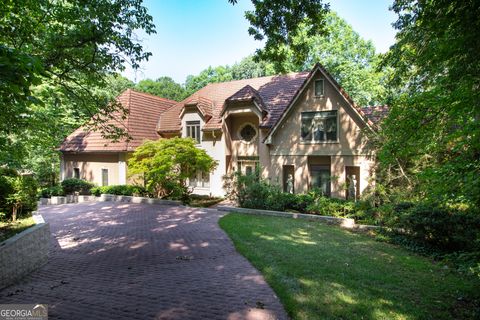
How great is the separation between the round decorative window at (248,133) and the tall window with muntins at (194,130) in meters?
3.51

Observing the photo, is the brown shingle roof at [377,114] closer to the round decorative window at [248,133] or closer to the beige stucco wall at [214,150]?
the round decorative window at [248,133]

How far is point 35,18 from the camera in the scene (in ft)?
29.0

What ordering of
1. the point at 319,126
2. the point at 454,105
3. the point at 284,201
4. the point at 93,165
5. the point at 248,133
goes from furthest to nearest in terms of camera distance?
the point at 93,165
the point at 248,133
the point at 319,126
the point at 284,201
the point at 454,105

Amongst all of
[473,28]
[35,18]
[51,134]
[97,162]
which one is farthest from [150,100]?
[473,28]

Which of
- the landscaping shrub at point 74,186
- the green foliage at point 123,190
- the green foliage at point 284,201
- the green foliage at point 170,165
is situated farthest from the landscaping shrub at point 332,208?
the landscaping shrub at point 74,186

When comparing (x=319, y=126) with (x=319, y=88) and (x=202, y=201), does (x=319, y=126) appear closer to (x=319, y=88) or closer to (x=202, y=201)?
(x=319, y=88)

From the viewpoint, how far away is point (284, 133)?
19.6 m

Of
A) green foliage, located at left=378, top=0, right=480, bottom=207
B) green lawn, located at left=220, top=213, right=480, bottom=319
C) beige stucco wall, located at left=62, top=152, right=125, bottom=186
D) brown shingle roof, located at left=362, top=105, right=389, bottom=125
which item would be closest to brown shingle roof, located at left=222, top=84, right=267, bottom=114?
brown shingle roof, located at left=362, top=105, right=389, bottom=125

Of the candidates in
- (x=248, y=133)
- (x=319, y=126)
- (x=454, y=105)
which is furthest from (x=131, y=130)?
(x=454, y=105)

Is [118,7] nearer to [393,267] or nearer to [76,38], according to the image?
[76,38]

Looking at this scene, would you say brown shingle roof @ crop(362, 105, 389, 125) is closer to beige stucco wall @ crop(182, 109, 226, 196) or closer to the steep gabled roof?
beige stucco wall @ crop(182, 109, 226, 196)

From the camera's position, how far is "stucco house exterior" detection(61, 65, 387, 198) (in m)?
17.5

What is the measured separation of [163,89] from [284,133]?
4600 centimetres

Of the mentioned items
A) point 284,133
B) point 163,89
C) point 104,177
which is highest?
point 163,89
